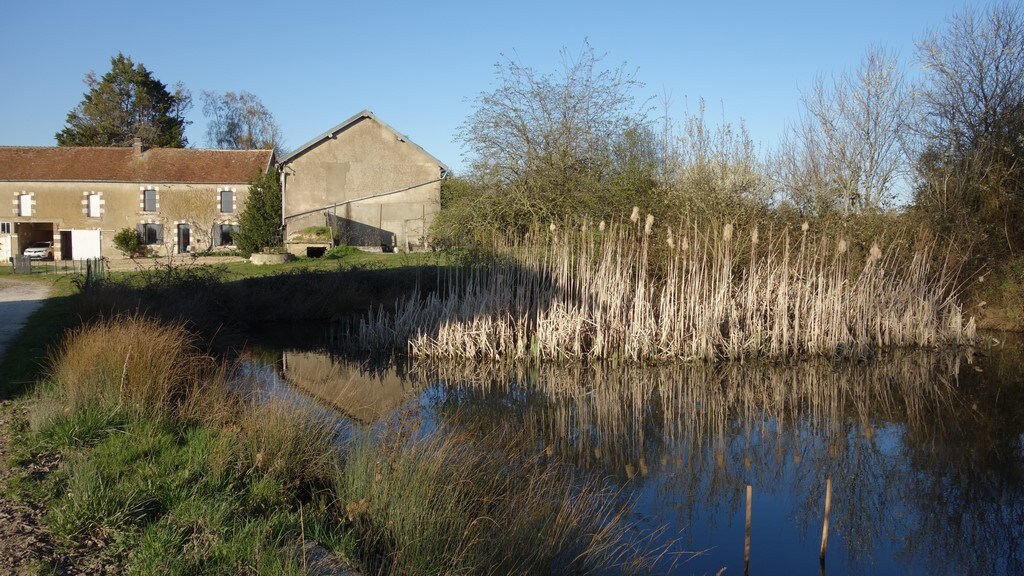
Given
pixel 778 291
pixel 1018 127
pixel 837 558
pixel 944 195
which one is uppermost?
pixel 1018 127

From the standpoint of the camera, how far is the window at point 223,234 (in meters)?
38.5

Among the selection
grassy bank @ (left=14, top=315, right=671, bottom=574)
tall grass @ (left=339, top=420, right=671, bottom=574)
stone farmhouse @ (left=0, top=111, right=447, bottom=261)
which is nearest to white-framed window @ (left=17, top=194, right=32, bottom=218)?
stone farmhouse @ (left=0, top=111, right=447, bottom=261)

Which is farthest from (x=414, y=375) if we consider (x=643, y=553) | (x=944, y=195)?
(x=944, y=195)

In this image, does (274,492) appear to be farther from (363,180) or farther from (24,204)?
(24,204)

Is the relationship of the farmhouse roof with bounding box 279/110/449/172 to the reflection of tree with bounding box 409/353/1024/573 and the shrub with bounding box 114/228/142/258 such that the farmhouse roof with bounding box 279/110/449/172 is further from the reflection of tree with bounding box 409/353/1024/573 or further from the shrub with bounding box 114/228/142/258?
the reflection of tree with bounding box 409/353/1024/573

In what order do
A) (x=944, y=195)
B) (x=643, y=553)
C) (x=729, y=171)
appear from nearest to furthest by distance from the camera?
(x=643, y=553) → (x=729, y=171) → (x=944, y=195)

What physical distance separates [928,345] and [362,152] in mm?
26921

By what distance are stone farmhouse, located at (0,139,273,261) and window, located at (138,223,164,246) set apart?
47 millimetres

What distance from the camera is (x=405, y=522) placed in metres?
4.46

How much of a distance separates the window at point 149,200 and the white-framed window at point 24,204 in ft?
17.9

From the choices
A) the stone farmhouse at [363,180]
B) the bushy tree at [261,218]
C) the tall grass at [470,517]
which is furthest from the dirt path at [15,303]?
the stone farmhouse at [363,180]

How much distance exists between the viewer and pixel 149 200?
38.6 metres

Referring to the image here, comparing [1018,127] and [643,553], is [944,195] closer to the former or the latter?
[1018,127]

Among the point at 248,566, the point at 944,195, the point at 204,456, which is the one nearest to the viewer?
the point at 248,566
